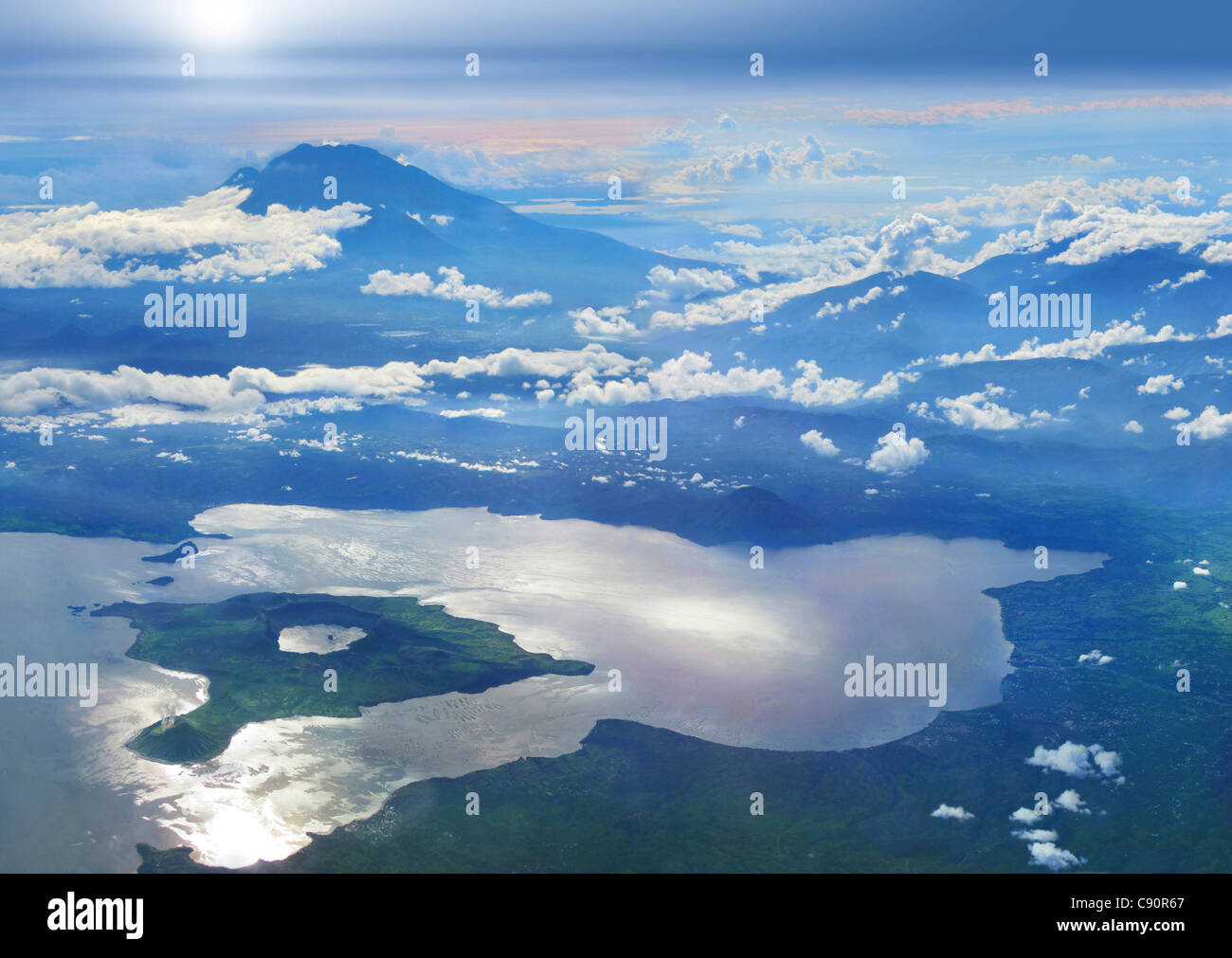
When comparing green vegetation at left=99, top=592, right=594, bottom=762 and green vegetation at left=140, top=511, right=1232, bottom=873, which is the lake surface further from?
green vegetation at left=140, top=511, right=1232, bottom=873

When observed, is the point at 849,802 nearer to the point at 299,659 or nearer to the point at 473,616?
the point at 473,616

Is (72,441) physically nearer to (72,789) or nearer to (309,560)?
(309,560)

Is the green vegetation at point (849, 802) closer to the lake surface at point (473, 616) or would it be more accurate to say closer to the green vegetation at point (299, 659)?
the lake surface at point (473, 616)

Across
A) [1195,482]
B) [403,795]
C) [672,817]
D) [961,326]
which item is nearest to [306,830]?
[403,795]

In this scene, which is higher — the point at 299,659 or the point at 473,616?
the point at 473,616

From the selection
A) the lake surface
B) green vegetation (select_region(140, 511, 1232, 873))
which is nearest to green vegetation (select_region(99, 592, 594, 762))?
the lake surface

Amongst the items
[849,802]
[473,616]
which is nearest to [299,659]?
[473,616]
